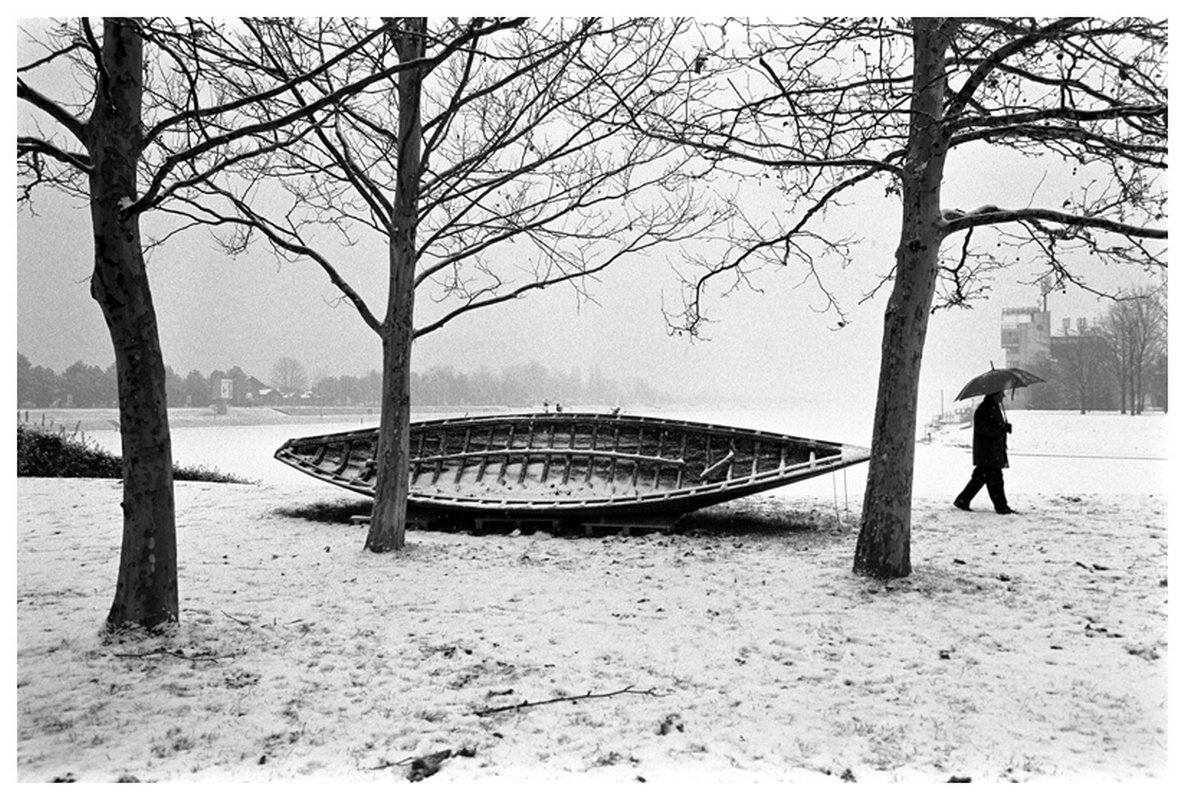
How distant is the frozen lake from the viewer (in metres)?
3.80

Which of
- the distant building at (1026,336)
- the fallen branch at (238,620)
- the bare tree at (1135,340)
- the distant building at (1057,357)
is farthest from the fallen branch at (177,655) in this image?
the distant building at (1026,336)

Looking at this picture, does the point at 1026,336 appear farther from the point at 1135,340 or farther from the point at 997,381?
the point at 1135,340

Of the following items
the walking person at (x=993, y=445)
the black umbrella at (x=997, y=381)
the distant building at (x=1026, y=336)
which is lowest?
the walking person at (x=993, y=445)

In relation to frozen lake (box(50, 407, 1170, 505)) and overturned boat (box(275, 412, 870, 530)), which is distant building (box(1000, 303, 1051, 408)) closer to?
frozen lake (box(50, 407, 1170, 505))

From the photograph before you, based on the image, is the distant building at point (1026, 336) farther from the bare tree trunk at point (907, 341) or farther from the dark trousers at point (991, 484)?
the bare tree trunk at point (907, 341)

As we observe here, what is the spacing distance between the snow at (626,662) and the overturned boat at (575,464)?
631 millimetres

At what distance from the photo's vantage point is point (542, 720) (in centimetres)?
218

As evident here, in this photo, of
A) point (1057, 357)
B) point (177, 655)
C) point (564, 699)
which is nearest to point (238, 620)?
point (177, 655)

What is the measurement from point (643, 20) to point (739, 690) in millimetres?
3533

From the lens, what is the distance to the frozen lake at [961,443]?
380cm

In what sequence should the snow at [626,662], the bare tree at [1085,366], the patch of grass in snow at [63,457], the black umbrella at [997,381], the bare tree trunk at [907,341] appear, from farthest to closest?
the patch of grass in snow at [63,457] < the black umbrella at [997,381] < the bare tree at [1085,366] < the bare tree trunk at [907,341] < the snow at [626,662]

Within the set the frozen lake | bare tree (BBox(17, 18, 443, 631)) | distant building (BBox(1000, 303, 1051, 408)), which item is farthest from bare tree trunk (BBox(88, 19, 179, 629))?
distant building (BBox(1000, 303, 1051, 408))

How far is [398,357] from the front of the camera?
4512 mm
